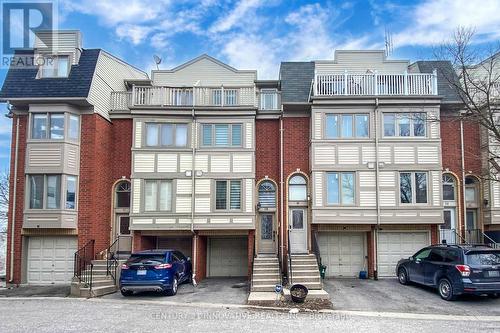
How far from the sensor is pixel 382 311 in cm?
1193

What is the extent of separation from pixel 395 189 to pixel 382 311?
6654 millimetres

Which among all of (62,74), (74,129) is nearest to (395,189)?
(74,129)

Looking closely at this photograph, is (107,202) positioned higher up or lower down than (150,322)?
higher up

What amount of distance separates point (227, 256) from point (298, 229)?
3.64m

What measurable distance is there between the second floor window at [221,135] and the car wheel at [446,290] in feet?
31.2

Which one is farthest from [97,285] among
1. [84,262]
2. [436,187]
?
[436,187]

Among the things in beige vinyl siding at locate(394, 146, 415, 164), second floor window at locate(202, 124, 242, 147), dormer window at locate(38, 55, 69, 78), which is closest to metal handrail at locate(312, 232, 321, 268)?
beige vinyl siding at locate(394, 146, 415, 164)

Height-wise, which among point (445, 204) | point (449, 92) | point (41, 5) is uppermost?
point (41, 5)

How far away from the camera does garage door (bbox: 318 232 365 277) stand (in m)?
18.2

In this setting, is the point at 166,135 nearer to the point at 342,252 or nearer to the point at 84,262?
the point at 84,262

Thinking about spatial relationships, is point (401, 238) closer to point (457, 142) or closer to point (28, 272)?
point (457, 142)

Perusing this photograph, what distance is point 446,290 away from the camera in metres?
13.1

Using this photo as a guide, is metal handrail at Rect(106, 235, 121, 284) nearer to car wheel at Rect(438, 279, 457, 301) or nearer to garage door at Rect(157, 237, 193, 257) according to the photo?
garage door at Rect(157, 237, 193, 257)

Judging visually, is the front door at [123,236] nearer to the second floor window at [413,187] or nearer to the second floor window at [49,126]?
the second floor window at [49,126]
